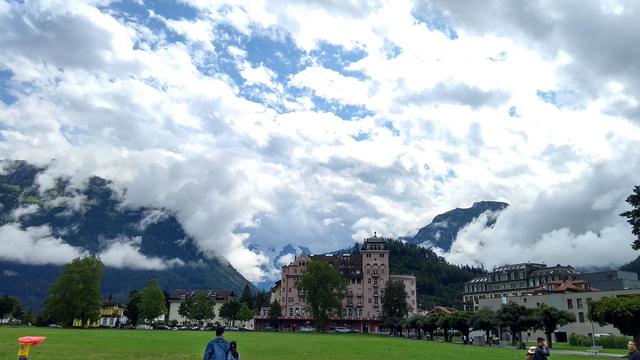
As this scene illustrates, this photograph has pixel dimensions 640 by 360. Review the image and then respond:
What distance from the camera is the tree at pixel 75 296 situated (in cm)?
10906

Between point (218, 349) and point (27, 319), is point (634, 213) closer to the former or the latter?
point (218, 349)

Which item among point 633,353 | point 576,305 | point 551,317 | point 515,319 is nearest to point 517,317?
point 515,319

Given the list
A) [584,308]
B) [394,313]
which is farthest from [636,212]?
[394,313]

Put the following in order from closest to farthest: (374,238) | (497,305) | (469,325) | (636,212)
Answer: (636,212) < (469,325) < (497,305) < (374,238)

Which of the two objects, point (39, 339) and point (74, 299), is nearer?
point (39, 339)

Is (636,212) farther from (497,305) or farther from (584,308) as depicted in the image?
(497,305)

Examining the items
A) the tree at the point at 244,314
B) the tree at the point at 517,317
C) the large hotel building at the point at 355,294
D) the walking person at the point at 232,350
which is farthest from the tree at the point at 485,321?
the tree at the point at 244,314

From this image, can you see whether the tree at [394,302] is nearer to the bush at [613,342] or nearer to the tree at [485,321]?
the tree at [485,321]

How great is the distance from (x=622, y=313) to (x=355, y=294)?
126013 mm

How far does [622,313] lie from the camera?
5125cm

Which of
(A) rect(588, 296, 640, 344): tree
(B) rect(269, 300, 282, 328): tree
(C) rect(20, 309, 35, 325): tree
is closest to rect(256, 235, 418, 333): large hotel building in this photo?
(B) rect(269, 300, 282, 328): tree

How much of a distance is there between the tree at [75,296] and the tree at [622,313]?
320 feet

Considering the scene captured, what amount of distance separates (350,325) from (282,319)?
21981mm

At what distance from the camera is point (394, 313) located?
509 ft
